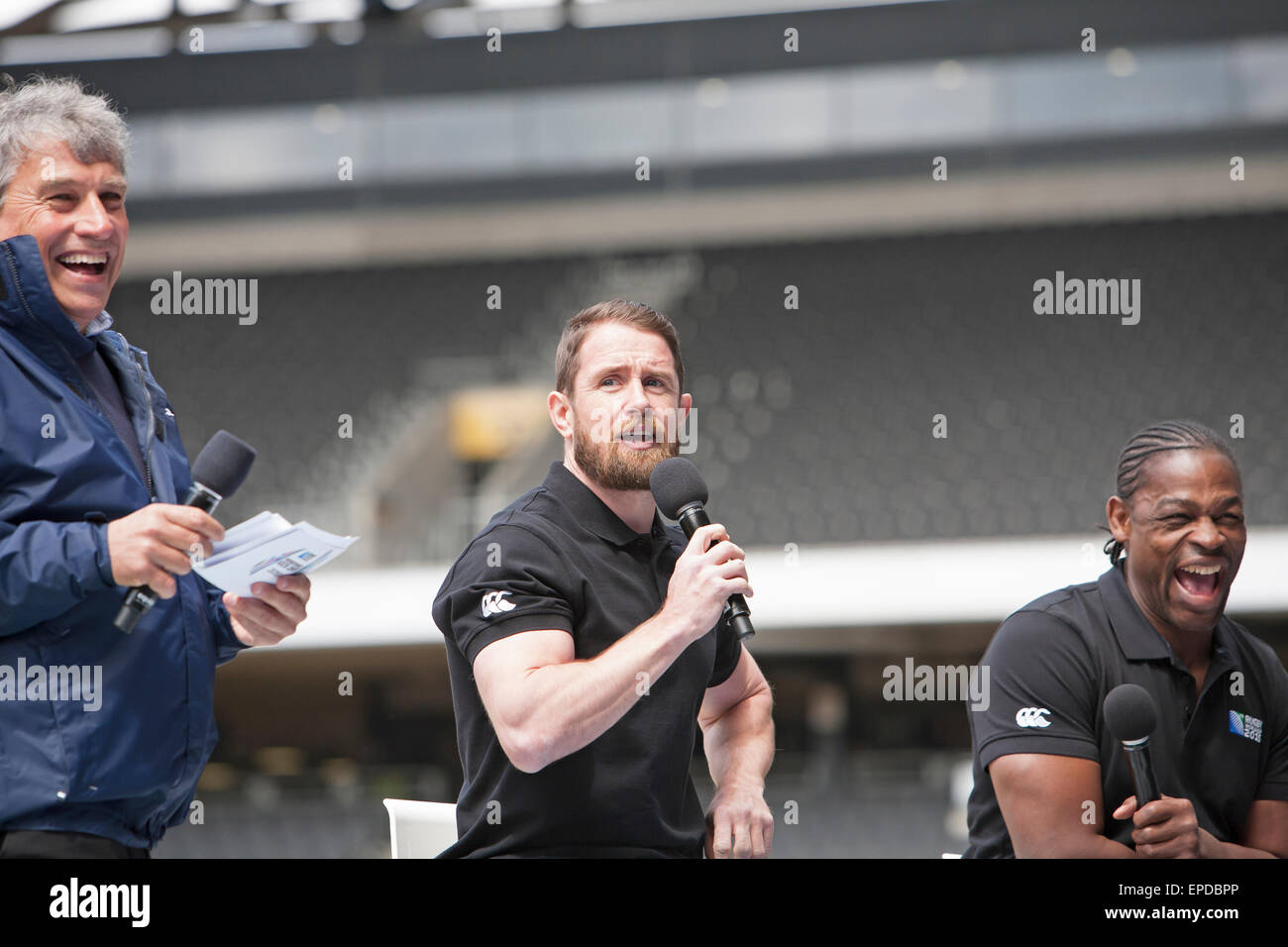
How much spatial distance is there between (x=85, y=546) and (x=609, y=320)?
0.68m

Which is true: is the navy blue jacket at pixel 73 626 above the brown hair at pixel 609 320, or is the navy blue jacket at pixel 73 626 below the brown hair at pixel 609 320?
below

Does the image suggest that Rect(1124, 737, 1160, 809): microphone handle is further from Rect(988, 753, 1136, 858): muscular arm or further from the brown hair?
the brown hair

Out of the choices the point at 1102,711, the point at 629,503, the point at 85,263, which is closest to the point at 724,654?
the point at 629,503

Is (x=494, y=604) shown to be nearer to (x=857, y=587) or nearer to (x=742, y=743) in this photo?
(x=742, y=743)

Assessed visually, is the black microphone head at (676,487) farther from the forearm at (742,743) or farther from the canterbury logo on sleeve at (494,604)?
the forearm at (742,743)

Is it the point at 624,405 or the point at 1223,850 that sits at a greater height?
the point at 624,405

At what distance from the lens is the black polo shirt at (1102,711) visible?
64.1 inches

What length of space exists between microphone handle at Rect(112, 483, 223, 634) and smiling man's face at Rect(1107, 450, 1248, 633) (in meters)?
1.19

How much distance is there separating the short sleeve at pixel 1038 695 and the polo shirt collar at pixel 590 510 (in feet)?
1.64

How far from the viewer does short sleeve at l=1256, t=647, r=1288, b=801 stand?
170 cm

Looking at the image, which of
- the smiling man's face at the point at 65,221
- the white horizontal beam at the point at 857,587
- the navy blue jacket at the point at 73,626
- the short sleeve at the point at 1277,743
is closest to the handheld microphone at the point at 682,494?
the navy blue jacket at the point at 73,626

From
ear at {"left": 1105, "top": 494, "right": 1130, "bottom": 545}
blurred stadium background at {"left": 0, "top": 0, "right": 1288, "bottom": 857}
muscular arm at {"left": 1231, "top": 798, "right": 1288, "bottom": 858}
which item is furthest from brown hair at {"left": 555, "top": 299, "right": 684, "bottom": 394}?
blurred stadium background at {"left": 0, "top": 0, "right": 1288, "bottom": 857}

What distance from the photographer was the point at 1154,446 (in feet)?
5.82
